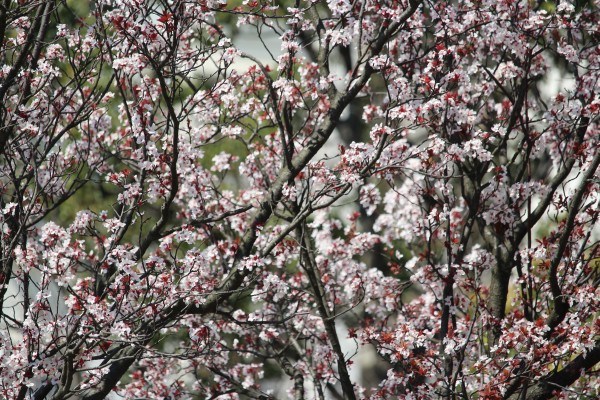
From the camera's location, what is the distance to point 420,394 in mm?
7461

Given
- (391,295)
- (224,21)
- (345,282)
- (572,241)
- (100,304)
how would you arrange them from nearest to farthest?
(100,304) → (572,241) → (391,295) → (345,282) → (224,21)

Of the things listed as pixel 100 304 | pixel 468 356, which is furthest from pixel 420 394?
pixel 100 304

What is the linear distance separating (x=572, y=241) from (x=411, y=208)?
2735 mm

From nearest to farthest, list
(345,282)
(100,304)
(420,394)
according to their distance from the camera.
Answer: (100,304), (420,394), (345,282)

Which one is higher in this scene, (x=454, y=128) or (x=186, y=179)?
(x=186, y=179)

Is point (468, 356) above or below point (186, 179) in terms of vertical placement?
below

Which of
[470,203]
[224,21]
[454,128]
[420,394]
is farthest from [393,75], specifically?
[224,21]

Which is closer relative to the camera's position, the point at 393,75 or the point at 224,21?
the point at 393,75

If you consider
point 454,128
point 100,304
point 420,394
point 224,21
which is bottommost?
point 420,394

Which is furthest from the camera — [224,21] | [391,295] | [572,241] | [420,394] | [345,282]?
[224,21]

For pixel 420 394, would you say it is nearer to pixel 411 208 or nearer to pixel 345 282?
pixel 345 282

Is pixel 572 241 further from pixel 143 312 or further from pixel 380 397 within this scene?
pixel 143 312

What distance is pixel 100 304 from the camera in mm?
6500

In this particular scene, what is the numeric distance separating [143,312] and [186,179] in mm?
2451
